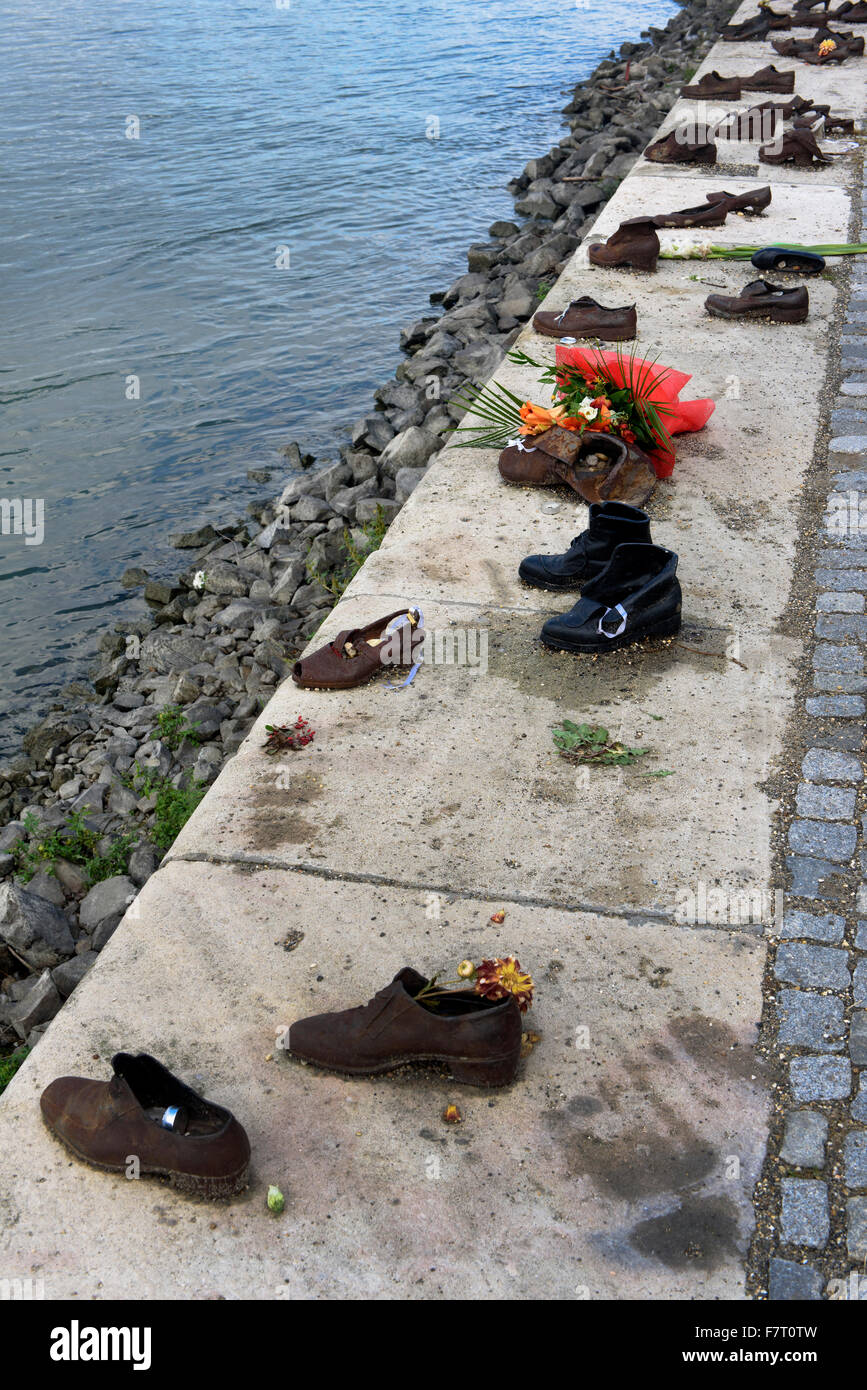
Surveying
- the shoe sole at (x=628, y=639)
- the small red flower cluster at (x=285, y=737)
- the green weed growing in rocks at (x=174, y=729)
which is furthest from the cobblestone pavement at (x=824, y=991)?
the green weed growing in rocks at (x=174, y=729)

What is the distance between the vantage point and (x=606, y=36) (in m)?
22.8

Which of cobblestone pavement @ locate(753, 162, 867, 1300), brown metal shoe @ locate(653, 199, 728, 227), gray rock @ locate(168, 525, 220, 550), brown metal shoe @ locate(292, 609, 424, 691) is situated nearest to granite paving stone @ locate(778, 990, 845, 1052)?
cobblestone pavement @ locate(753, 162, 867, 1300)

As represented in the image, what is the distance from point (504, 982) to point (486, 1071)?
227mm

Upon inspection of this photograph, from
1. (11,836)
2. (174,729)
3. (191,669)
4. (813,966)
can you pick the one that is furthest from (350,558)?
(813,966)

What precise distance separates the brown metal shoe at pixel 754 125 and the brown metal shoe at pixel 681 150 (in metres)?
0.37

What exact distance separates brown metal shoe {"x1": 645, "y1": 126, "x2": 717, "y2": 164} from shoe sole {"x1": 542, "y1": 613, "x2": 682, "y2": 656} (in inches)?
294

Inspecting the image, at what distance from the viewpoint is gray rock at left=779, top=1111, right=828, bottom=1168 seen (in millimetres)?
3023

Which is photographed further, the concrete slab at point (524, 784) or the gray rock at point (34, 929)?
the gray rock at point (34, 929)

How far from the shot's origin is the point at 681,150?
10.9 meters

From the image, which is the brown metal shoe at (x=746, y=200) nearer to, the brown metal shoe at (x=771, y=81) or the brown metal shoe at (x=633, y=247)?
the brown metal shoe at (x=633, y=247)

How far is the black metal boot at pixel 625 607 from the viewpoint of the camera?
4793 mm

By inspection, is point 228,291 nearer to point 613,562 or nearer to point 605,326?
point 605,326

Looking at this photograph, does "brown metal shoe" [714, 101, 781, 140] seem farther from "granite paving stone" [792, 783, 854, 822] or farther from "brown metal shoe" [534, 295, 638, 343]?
→ "granite paving stone" [792, 783, 854, 822]

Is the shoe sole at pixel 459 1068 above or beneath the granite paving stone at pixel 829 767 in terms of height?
beneath
